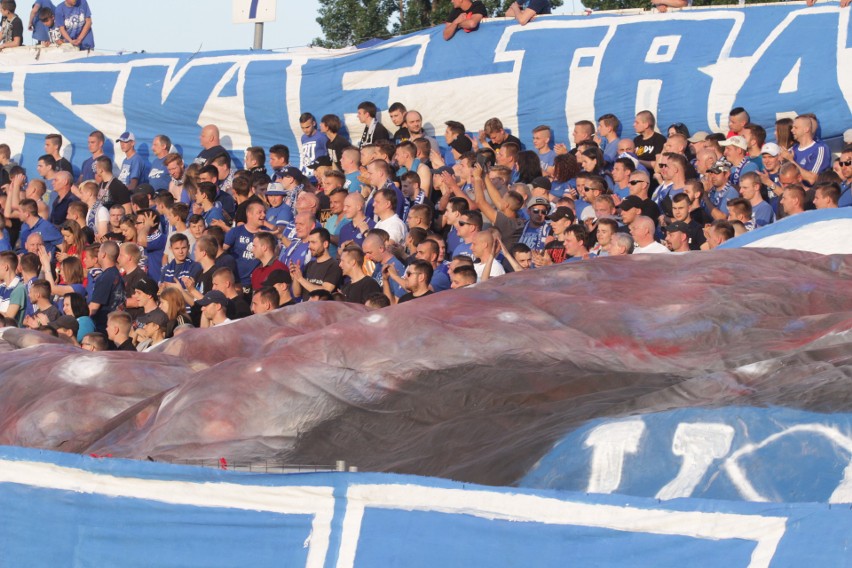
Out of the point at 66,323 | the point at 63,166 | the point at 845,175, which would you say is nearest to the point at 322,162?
the point at 66,323

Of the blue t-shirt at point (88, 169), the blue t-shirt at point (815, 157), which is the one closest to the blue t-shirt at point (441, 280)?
the blue t-shirt at point (815, 157)

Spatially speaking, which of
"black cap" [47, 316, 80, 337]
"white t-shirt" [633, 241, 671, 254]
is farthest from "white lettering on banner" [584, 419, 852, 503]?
"black cap" [47, 316, 80, 337]

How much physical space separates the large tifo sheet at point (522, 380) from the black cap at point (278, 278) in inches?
151

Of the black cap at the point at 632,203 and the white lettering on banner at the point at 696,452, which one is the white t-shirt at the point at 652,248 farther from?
the white lettering on banner at the point at 696,452

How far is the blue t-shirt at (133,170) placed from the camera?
1223cm

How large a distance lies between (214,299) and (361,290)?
3.34 ft

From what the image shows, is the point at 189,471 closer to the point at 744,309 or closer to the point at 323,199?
the point at 744,309

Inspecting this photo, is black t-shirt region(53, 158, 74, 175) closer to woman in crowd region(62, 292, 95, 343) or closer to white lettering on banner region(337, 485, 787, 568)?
woman in crowd region(62, 292, 95, 343)

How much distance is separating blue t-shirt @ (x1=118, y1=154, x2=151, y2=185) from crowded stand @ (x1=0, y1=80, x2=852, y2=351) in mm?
525

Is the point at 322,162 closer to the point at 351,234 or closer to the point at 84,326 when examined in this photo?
the point at 351,234

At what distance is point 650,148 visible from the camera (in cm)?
912

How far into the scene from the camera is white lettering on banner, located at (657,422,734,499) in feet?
10.5

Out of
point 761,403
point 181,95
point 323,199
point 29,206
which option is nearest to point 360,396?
point 761,403

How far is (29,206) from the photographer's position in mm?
11500
